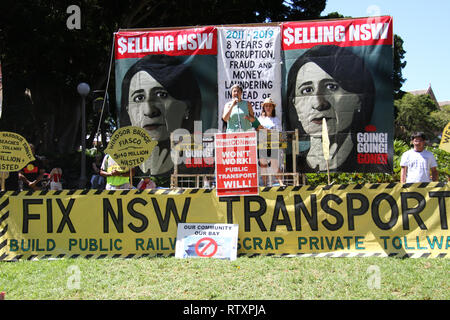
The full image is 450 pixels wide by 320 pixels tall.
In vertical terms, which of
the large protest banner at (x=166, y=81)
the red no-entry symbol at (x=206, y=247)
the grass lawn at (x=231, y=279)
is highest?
the large protest banner at (x=166, y=81)

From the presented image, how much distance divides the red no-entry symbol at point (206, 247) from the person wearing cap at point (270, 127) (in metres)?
2.21

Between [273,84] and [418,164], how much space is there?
3642mm

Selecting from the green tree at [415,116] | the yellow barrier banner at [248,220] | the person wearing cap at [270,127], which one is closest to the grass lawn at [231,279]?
the yellow barrier banner at [248,220]

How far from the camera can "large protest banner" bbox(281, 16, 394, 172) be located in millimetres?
9984

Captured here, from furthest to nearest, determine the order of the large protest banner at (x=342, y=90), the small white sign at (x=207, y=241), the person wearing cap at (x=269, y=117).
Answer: the large protest banner at (x=342, y=90) < the person wearing cap at (x=269, y=117) < the small white sign at (x=207, y=241)

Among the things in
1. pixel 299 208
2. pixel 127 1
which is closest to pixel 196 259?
pixel 299 208

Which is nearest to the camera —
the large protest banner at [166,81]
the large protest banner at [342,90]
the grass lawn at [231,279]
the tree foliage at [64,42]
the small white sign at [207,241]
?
the grass lawn at [231,279]

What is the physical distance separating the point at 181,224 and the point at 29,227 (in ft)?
7.75

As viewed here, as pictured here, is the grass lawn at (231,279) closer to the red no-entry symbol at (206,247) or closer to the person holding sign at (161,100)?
the red no-entry symbol at (206,247)

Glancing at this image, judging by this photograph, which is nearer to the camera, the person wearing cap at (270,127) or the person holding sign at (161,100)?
the person wearing cap at (270,127)

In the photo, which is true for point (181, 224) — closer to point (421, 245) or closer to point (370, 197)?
point (370, 197)

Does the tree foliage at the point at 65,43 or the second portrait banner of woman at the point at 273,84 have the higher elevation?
the tree foliage at the point at 65,43

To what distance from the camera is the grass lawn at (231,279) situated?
5.59 meters

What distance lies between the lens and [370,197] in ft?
23.7
